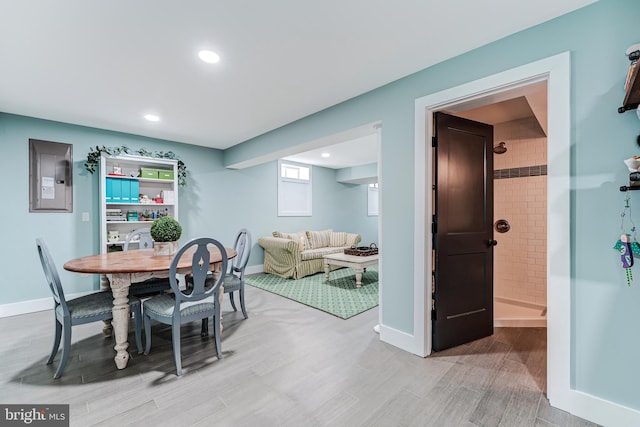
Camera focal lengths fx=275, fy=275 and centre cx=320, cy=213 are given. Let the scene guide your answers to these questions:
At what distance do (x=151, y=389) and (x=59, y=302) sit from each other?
3.28 ft

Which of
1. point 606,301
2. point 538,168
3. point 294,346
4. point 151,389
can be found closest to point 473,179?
point 606,301

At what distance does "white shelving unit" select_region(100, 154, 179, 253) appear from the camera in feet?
12.7

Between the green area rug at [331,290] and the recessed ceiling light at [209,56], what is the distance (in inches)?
115

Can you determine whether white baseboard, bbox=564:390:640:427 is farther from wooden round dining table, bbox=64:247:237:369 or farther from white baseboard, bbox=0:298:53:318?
white baseboard, bbox=0:298:53:318

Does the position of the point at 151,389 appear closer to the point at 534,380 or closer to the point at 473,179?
the point at 534,380

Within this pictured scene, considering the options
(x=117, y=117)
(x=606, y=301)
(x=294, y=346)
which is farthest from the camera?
(x=117, y=117)

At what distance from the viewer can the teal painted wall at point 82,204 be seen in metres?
3.47

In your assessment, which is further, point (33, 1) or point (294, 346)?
point (294, 346)

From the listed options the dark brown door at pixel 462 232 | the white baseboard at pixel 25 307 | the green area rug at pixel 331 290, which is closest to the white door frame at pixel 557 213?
the dark brown door at pixel 462 232

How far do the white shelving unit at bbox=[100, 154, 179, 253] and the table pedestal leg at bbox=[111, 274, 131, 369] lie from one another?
7.11 ft

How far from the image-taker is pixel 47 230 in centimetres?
369

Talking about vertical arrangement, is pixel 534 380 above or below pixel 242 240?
below

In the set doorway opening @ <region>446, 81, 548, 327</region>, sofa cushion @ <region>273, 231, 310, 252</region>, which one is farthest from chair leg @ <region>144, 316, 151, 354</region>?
doorway opening @ <region>446, 81, 548, 327</region>

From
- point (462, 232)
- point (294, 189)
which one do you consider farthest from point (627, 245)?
point (294, 189)
